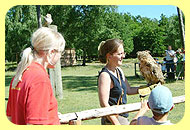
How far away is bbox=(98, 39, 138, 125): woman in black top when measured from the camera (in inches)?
88.7

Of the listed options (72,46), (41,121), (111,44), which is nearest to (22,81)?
(41,121)

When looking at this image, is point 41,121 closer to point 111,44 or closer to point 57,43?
point 57,43

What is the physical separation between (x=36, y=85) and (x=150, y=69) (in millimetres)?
1606

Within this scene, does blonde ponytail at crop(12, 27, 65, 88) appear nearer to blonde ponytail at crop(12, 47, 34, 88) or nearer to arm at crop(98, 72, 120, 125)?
blonde ponytail at crop(12, 47, 34, 88)

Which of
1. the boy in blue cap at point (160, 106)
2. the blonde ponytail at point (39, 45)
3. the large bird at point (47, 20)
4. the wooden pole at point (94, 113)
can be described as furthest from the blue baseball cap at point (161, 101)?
the large bird at point (47, 20)

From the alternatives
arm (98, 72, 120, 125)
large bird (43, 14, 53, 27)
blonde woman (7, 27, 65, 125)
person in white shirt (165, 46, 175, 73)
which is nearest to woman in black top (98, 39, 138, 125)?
arm (98, 72, 120, 125)

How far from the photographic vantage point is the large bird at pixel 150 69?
9.04 feet

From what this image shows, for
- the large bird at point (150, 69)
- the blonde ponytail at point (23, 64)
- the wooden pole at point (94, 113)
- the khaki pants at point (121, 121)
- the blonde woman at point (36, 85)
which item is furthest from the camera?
the large bird at point (150, 69)

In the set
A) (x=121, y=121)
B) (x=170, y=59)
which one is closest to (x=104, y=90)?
(x=121, y=121)

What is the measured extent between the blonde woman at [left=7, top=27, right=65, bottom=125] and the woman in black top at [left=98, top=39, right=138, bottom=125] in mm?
634

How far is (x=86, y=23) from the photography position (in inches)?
944

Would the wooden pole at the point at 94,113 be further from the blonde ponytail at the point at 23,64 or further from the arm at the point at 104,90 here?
the blonde ponytail at the point at 23,64

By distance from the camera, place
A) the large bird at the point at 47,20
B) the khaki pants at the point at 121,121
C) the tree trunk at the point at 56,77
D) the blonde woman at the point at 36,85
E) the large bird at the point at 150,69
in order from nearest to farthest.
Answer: the blonde woman at the point at 36,85 → the khaki pants at the point at 121,121 → the large bird at the point at 150,69 → the large bird at the point at 47,20 → the tree trunk at the point at 56,77

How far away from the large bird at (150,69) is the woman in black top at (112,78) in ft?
1.61
